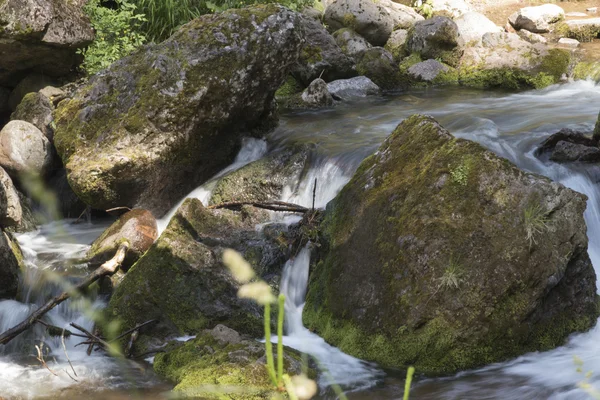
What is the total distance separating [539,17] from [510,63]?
3868mm

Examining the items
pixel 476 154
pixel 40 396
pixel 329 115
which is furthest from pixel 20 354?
pixel 329 115

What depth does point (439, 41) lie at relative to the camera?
530 inches

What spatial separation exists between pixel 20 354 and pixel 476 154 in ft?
13.8

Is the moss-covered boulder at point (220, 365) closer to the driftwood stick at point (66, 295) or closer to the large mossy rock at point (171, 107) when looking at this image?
the driftwood stick at point (66, 295)

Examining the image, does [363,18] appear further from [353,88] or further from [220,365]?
[220,365]

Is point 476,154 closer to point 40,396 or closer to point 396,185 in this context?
point 396,185

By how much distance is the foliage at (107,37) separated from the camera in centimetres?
1055

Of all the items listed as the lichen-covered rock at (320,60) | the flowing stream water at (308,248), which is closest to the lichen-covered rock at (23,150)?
the flowing stream water at (308,248)

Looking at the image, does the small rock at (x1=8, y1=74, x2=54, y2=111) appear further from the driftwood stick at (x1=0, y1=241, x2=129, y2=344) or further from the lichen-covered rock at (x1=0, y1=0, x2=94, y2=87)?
the driftwood stick at (x1=0, y1=241, x2=129, y2=344)

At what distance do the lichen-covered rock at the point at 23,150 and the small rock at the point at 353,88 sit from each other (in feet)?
16.7

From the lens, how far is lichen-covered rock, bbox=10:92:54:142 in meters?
9.21

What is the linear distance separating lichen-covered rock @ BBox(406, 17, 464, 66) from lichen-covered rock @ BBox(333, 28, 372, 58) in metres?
1.02

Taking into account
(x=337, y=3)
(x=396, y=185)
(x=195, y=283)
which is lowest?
(x=195, y=283)

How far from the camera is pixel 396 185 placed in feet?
17.7
